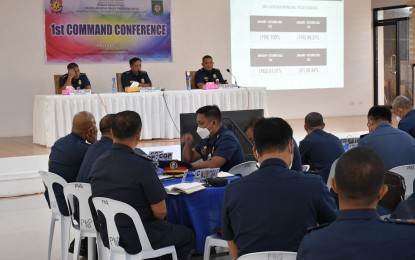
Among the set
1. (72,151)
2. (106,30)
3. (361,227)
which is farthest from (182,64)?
(361,227)

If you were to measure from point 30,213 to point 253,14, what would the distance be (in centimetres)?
739

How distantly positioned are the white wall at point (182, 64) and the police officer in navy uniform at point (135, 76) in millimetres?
1463

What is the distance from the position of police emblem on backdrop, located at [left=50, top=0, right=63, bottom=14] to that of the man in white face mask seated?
668 cm

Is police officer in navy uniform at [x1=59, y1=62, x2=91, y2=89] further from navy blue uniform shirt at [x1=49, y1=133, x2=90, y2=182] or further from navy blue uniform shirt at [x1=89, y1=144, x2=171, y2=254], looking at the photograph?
navy blue uniform shirt at [x1=89, y1=144, x2=171, y2=254]

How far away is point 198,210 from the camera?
3.41m

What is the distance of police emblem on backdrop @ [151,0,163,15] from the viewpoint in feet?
→ 37.5

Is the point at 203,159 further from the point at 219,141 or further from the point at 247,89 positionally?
the point at 247,89

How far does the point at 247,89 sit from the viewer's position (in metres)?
9.72

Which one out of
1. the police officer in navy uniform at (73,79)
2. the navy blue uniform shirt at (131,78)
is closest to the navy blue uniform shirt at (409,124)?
the navy blue uniform shirt at (131,78)

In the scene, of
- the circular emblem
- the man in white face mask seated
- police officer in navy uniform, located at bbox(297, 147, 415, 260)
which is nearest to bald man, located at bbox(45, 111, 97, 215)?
the circular emblem

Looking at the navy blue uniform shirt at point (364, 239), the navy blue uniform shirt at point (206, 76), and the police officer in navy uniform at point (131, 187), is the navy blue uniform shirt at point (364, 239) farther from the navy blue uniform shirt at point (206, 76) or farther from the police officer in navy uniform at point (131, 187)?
the navy blue uniform shirt at point (206, 76)

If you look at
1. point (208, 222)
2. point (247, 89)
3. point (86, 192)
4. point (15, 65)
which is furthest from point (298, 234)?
point (15, 65)

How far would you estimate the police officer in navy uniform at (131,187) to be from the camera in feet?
10.1

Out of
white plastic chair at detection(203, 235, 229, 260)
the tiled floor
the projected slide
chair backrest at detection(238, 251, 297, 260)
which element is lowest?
the tiled floor
